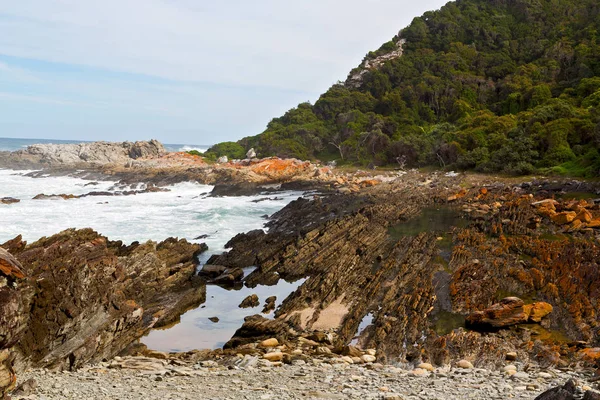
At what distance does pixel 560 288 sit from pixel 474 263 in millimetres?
3225

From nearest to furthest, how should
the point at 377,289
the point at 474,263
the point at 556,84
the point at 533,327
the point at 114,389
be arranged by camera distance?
the point at 114,389, the point at 533,327, the point at 377,289, the point at 474,263, the point at 556,84

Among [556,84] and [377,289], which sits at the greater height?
[556,84]

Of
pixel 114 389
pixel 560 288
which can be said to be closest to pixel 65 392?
pixel 114 389

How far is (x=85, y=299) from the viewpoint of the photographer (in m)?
10.6

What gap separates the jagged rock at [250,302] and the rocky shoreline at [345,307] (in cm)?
116

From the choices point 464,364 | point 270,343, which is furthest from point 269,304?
point 464,364

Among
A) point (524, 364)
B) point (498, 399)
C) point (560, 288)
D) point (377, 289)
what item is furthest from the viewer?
point (377, 289)

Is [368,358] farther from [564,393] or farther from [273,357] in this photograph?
[564,393]

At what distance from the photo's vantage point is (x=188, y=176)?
49062 millimetres

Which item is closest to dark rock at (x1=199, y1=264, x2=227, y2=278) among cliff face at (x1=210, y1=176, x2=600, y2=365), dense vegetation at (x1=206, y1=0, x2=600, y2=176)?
cliff face at (x1=210, y1=176, x2=600, y2=365)

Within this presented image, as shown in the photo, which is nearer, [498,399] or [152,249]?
[498,399]

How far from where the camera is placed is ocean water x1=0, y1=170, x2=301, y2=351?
13016 mm

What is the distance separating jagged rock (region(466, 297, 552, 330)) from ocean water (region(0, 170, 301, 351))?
650 centimetres

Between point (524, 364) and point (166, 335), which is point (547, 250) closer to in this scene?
point (524, 364)
